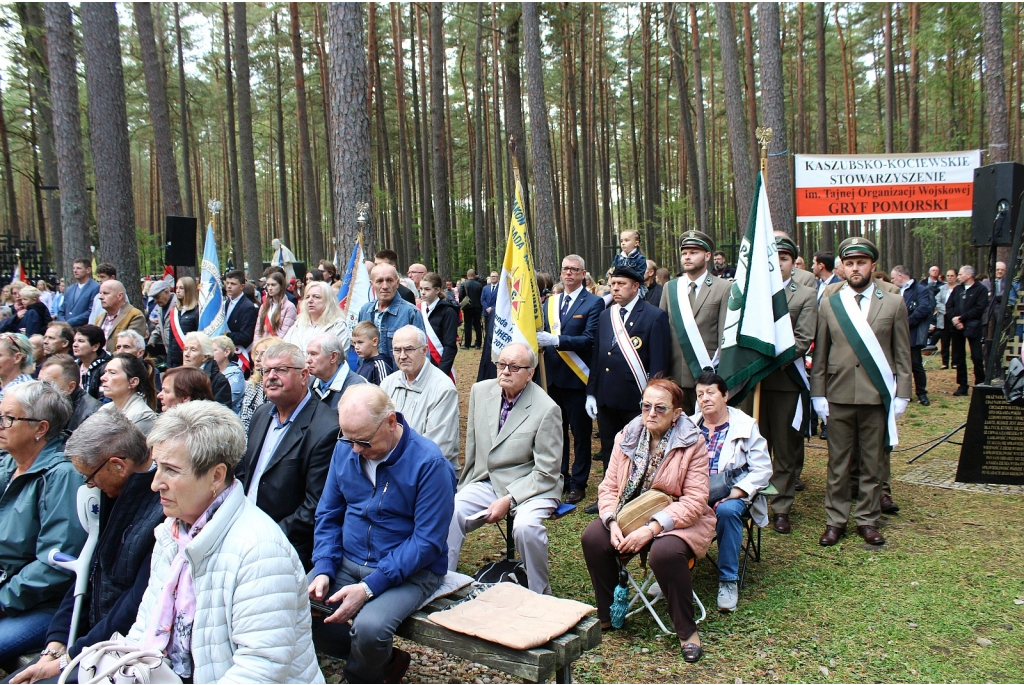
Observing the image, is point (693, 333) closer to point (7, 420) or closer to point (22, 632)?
point (7, 420)

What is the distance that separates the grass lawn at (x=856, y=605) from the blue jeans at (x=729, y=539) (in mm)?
238

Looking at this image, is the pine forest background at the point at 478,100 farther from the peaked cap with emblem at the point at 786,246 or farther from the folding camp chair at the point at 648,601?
the folding camp chair at the point at 648,601

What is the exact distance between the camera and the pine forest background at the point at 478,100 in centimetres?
1052

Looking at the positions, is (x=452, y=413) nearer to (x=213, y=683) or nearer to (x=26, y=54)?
(x=213, y=683)

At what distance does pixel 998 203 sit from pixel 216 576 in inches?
305

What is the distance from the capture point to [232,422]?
2.75m

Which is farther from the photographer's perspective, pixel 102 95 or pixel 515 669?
pixel 102 95

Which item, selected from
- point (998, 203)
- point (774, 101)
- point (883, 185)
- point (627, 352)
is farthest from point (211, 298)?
point (883, 185)

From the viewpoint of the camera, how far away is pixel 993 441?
6.77 meters

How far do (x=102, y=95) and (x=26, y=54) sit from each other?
4561 mm

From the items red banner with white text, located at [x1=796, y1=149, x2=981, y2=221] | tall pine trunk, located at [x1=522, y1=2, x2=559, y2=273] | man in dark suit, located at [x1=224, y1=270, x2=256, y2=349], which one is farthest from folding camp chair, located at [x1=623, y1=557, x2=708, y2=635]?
tall pine trunk, located at [x1=522, y1=2, x2=559, y2=273]

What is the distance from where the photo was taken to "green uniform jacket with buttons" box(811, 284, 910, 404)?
18.2 feet

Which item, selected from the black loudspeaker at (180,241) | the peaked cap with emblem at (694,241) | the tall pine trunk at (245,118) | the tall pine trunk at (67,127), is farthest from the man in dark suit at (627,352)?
the tall pine trunk at (245,118)

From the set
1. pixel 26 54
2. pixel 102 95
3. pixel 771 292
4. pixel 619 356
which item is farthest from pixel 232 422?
pixel 26 54
